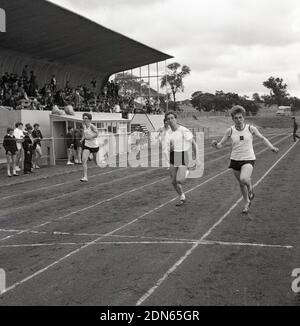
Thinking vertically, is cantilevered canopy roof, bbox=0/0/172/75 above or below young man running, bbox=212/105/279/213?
above

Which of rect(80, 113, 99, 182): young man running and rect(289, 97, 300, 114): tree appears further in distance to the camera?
rect(289, 97, 300, 114): tree

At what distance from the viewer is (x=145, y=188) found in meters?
13.0

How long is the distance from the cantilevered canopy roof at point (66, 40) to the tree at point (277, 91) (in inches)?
3835

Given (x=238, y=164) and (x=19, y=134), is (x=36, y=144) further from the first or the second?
(x=238, y=164)

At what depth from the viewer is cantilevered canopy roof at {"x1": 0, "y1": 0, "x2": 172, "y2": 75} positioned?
25328mm

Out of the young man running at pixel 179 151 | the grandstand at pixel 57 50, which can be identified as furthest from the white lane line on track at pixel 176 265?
the grandstand at pixel 57 50

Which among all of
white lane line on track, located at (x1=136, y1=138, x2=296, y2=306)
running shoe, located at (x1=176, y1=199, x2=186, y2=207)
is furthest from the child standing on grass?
white lane line on track, located at (x1=136, y1=138, x2=296, y2=306)

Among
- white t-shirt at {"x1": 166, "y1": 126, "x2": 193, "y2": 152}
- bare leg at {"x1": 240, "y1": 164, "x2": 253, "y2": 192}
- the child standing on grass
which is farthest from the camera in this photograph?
the child standing on grass

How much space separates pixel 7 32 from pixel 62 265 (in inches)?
920

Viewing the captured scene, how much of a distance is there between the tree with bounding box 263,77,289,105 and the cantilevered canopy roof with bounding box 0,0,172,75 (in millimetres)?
97408

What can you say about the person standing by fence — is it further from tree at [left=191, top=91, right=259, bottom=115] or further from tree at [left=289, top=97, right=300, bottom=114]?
tree at [left=289, top=97, right=300, bottom=114]

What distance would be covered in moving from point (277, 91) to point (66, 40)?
114m

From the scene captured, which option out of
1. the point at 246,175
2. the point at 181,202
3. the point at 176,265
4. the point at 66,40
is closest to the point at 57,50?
the point at 66,40

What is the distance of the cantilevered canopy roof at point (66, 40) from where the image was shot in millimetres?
25328
